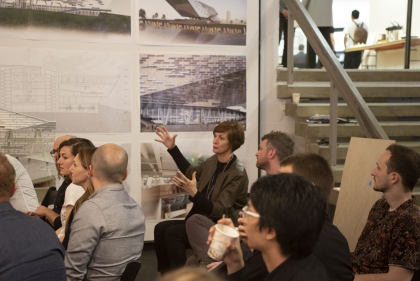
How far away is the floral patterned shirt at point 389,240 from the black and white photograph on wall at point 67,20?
3.19 m

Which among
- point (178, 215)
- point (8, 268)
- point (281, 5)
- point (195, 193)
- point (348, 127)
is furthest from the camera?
point (281, 5)

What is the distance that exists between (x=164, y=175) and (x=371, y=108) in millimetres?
2140

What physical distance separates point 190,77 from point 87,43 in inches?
41.8

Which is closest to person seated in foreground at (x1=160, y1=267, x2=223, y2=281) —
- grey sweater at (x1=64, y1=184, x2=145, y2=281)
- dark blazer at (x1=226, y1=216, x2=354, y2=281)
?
dark blazer at (x1=226, y1=216, x2=354, y2=281)

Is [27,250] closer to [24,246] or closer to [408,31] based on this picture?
[24,246]

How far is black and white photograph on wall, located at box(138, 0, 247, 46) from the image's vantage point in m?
5.34

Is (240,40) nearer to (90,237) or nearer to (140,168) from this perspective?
(140,168)

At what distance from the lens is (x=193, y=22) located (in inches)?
214

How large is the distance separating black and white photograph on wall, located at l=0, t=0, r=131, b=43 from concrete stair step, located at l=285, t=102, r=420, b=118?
182 centimetres

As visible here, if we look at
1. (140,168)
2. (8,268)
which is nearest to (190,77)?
(140,168)

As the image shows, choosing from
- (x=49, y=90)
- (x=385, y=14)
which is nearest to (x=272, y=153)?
(x=49, y=90)

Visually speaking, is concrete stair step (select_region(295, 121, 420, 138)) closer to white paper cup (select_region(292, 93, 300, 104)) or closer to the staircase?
the staircase

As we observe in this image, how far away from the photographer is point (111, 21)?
525 cm

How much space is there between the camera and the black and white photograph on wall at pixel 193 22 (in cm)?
534
